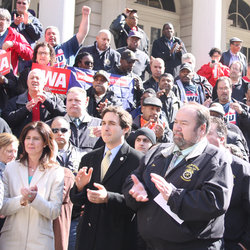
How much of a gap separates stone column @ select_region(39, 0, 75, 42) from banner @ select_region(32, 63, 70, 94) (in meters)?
2.81

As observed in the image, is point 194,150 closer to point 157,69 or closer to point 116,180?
point 116,180

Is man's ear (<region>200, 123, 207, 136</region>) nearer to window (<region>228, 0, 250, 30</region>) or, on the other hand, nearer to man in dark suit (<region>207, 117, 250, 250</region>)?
man in dark suit (<region>207, 117, 250, 250</region>)

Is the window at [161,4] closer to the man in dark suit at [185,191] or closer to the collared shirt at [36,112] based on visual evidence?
the collared shirt at [36,112]

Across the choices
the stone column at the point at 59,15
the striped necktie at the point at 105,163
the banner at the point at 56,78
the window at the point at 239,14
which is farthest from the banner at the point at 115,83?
the window at the point at 239,14

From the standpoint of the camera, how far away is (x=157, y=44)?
10195 mm

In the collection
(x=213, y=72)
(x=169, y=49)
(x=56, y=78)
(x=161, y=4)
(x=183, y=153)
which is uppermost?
(x=161, y=4)

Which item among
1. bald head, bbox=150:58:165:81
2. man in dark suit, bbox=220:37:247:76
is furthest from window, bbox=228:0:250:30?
bald head, bbox=150:58:165:81

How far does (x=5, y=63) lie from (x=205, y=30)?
23.6ft

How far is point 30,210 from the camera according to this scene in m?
3.78

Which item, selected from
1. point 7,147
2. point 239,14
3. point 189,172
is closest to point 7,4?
point 239,14

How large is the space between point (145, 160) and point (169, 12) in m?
13.9

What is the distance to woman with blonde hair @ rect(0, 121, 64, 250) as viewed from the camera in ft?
12.1

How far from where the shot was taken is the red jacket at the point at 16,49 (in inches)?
270

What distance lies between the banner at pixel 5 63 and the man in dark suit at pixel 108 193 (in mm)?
2721
